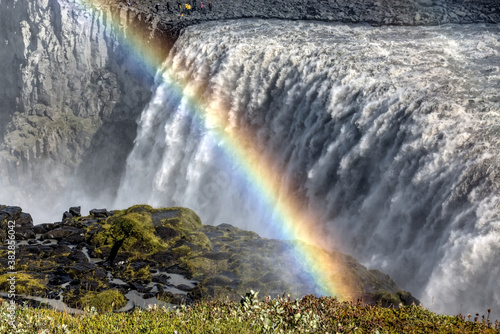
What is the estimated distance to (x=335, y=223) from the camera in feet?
87.6

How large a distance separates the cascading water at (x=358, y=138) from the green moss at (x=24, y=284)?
13.4 m

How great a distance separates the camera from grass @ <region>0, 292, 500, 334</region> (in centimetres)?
1099

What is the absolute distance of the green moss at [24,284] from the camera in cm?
2062

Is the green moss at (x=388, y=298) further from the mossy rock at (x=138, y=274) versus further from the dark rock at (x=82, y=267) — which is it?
the dark rock at (x=82, y=267)

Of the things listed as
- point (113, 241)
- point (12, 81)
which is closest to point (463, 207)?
point (113, 241)

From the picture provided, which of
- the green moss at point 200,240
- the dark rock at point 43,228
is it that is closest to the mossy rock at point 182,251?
the green moss at point 200,240

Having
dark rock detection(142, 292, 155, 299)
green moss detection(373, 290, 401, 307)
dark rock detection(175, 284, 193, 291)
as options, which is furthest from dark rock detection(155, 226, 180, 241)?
green moss detection(373, 290, 401, 307)

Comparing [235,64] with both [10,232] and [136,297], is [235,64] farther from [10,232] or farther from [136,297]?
[136,297]

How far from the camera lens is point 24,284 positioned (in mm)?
21000

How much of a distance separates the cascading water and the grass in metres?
6.05

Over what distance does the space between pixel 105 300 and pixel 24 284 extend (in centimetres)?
378

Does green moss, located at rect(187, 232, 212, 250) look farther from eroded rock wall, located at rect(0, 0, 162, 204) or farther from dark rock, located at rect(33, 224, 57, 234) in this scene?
eroded rock wall, located at rect(0, 0, 162, 204)

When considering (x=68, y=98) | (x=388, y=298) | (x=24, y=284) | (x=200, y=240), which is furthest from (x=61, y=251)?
(x=68, y=98)

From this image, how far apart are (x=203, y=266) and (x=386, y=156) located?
9.60m
